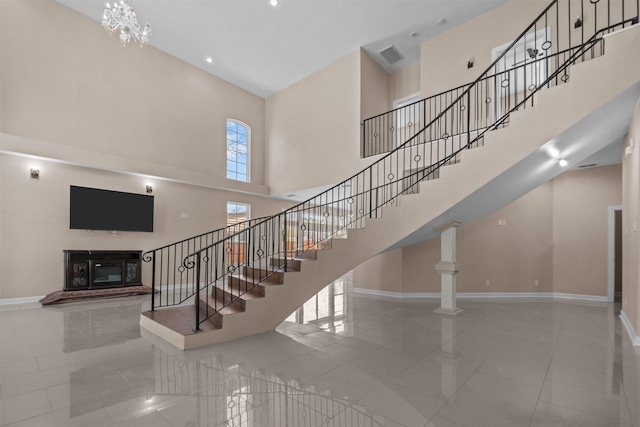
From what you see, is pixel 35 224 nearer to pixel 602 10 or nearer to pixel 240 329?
pixel 240 329

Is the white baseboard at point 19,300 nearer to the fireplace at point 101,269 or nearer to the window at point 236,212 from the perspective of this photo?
the fireplace at point 101,269

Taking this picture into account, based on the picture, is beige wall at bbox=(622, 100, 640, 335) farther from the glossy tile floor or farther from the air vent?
the air vent

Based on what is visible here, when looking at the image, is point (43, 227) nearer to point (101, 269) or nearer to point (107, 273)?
point (101, 269)

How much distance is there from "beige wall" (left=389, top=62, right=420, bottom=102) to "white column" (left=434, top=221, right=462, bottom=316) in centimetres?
484

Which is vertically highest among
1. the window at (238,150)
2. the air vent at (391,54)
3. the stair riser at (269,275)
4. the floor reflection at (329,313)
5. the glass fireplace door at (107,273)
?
the air vent at (391,54)

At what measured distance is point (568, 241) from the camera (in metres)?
6.81

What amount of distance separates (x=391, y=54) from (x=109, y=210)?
8.12 meters

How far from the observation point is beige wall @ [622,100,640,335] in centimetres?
378

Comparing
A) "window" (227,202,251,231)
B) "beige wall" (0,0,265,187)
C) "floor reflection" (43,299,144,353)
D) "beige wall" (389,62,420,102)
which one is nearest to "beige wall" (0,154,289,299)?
"beige wall" (0,0,265,187)

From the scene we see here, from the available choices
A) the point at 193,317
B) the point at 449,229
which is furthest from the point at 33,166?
the point at 449,229

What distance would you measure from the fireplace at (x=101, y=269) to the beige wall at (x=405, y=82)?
822 cm

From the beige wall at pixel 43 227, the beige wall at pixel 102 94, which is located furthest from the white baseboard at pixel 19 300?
the beige wall at pixel 102 94

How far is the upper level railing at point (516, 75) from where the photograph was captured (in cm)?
517

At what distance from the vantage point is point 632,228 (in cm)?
423
